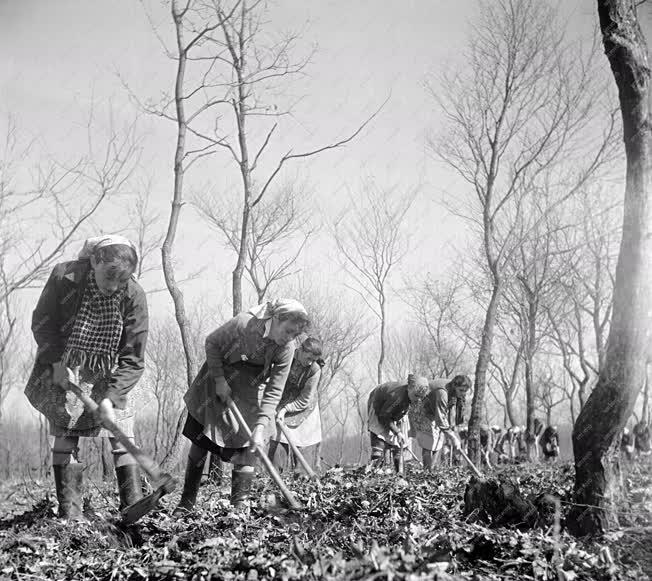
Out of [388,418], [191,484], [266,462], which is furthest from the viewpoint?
[388,418]

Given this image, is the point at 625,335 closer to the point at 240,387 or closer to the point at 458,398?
the point at 240,387

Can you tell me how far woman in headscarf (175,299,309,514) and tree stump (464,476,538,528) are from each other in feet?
4.79

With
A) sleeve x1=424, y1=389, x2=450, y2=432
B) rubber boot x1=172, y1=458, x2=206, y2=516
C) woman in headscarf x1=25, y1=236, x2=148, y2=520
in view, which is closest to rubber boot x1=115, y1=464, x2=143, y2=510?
woman in headscarf x1=25, y1=236, x2=148, y2=520

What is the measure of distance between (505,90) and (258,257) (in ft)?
21.5

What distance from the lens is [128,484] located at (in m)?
3.96

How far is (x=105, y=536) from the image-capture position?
3.27m

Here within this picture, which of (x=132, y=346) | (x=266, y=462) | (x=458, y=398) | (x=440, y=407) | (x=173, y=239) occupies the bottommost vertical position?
(x=266, y=462)

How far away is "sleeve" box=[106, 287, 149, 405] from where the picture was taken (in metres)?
4.07

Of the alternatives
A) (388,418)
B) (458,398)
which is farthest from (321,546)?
(388,418)

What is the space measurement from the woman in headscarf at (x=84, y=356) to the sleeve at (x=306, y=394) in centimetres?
326

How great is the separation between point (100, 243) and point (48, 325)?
642 millimetres

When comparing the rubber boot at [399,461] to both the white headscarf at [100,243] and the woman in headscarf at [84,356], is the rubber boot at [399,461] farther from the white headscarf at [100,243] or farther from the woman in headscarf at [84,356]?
the white headscarf at [100,243]

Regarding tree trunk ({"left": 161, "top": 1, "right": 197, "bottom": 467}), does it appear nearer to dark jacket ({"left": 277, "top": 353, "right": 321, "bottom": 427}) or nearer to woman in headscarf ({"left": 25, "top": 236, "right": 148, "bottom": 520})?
dark jacket ({"left": 277, "top": 353, "right": 321, "bottom": 427})

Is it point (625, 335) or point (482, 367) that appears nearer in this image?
point (625, 335)
